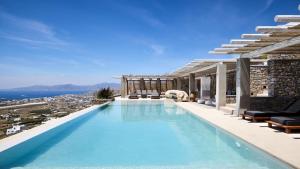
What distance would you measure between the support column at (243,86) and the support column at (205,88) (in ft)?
29.7

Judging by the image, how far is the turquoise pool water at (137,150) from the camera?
209 inches

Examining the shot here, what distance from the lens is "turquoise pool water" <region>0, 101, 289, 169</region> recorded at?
17.4ft

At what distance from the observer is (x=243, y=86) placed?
1184cm

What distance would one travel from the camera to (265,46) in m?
10.1

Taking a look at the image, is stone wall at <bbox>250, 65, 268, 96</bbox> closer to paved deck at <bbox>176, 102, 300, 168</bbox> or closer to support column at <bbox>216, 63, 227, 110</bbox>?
support column at <bbox>216, 63, 227, 110</bbox>

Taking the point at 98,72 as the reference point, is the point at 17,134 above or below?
below

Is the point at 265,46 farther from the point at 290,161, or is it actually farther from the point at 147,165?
the point at 147,165

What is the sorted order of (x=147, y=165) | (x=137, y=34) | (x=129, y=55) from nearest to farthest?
1. (x=147, y=165)
2. (x=137, y=34)
3. (x=129, y=55)

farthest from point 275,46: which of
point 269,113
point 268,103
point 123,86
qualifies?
point 123,86

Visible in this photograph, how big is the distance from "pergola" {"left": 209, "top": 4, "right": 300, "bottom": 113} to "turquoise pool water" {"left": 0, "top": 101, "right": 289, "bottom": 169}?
2731mm

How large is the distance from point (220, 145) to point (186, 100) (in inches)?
591

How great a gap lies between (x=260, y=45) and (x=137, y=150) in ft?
18.7

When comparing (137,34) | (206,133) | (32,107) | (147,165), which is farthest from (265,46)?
(137,34)

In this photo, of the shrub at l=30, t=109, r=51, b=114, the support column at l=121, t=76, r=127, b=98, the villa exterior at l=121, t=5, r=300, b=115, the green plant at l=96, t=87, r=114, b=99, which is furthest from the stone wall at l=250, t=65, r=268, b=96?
the support column at l=121, t=76, r=127, b=98
